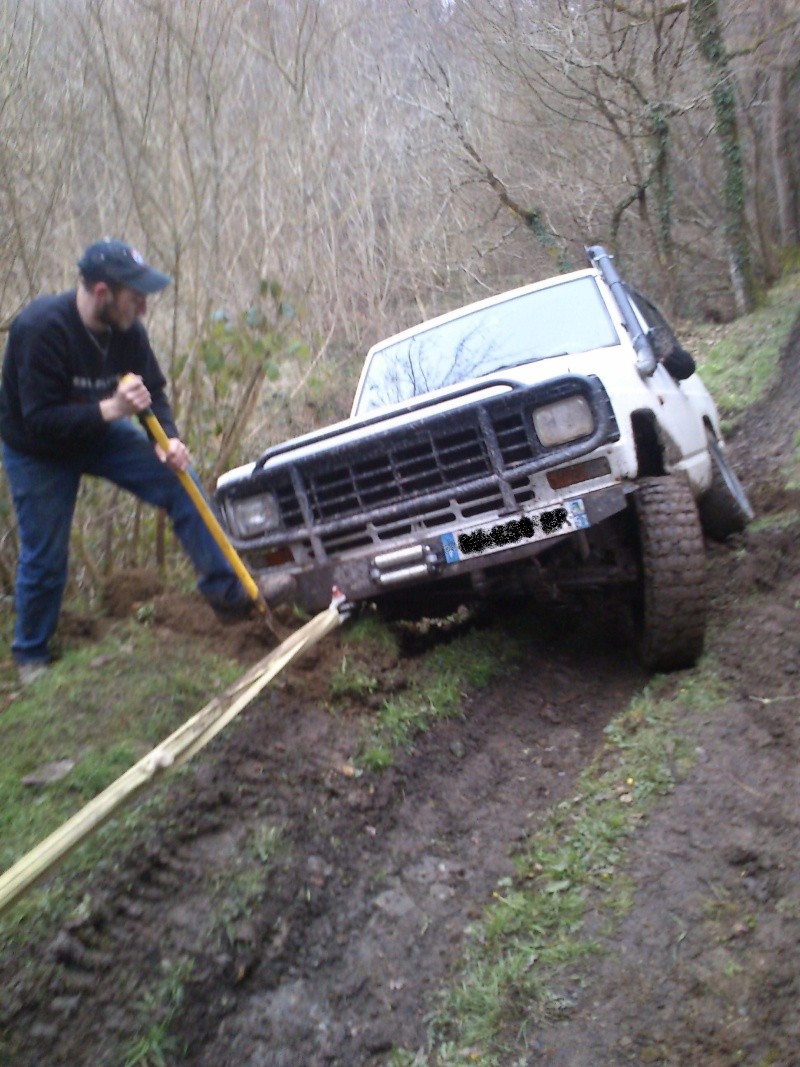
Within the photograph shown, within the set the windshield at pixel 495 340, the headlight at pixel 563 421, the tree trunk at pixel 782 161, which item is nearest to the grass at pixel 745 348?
the tree trunk at pixel 782 161

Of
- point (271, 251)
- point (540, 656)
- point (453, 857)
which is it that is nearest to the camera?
point (453, 857)

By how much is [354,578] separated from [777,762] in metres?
1.79

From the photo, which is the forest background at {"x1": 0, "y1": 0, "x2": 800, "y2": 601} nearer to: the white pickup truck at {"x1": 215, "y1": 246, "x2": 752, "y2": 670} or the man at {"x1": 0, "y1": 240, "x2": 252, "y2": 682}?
the man at {"x1": 0, "y1": 240, "x2": 252, "y2": 682}

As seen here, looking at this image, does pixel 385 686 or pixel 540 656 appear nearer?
pixel 385 686

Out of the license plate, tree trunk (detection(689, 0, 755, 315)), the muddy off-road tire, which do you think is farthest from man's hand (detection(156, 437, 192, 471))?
tree trunk (detection(689, 0, 755, 315))

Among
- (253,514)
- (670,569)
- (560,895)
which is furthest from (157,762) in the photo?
(670,569)

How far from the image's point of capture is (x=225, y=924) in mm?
2537

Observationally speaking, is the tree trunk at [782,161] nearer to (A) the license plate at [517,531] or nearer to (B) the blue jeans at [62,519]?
(A) the license plate at [517,531]

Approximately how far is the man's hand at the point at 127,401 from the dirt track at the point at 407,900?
124 cm

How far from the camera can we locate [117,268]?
3506 millimetres

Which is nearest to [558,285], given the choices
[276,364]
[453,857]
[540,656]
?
[276,364]

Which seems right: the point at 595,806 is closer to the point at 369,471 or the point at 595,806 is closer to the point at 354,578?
the point at 354,578

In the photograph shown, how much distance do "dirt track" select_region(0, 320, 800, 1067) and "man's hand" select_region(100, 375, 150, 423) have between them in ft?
4.08

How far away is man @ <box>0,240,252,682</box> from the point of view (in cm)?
357
